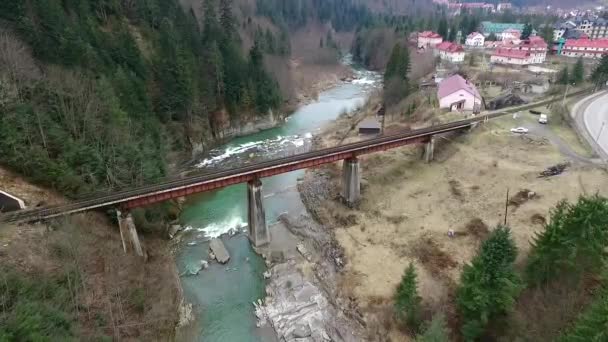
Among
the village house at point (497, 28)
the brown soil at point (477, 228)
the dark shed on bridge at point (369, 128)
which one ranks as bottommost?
the brown soil at point (477, 228)

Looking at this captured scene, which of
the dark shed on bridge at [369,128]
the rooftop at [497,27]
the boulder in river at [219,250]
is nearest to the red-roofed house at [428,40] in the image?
the rooftop at [497,27]

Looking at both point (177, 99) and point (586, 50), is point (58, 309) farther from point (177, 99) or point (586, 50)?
point (586, 50)

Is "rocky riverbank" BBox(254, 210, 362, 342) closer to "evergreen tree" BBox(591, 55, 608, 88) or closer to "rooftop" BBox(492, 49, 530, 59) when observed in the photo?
"evergreen tree" BBox(591, 55, 608, 88)

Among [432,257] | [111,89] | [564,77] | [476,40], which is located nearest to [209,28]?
[111,89]

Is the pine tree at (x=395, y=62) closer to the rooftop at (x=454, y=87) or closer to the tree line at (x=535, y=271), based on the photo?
the rooftop at (x=454, y=87)

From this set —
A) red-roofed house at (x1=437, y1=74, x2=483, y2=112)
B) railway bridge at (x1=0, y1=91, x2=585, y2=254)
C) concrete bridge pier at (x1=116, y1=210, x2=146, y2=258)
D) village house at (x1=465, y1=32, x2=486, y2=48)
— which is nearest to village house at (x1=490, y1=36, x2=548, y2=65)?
village house at (x1=465, y1=32, x2=486, y2=48)

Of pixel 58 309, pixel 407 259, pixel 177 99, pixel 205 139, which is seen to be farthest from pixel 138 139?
pixel 407 259
